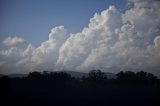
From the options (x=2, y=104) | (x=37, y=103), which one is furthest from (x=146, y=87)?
(x=2, y=104)

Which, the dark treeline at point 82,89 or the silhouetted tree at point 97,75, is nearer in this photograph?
the dark treeline at point 82,89

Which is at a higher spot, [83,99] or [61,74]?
[61,74]

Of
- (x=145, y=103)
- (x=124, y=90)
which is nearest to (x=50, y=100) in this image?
(x=145, y=103)

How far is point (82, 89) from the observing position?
25.0 meters

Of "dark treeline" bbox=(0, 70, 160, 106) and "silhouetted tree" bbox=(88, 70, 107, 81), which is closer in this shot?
"dark treeline" bbox=(0, 70, 160, 106)

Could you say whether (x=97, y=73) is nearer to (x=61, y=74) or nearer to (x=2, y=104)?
(x=61, y=74)

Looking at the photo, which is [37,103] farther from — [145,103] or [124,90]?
[124,90]

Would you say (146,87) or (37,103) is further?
(146,87)

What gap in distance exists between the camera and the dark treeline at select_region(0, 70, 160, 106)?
64.6ft

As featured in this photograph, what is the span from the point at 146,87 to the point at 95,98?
8463 mm

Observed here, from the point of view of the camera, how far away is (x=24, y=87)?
2200 centimetres

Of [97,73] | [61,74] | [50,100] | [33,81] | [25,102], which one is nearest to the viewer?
[25,102]

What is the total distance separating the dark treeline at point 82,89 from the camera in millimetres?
19675

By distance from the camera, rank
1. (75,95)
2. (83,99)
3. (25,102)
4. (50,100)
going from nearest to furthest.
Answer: (25,102)
(50,100)
(83,99)
(75,95)
